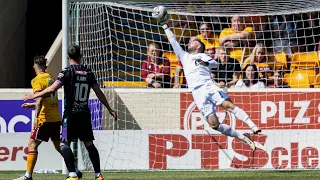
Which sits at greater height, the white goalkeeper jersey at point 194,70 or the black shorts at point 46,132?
the white goalkeeper jersey at point 194,70

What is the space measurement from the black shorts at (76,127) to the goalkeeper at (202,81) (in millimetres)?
2991

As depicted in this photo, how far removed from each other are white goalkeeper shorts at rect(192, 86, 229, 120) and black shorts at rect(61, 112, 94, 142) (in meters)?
Result: 3.18

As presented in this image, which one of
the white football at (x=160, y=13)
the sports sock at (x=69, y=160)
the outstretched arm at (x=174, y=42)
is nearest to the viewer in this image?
the sports sock at (x=69, y=160)

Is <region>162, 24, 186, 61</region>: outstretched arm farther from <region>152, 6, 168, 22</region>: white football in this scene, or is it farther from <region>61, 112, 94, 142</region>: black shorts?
<region>61, 112, 94, 142</region>: black shorts

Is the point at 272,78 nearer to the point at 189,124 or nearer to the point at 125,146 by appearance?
the point at 189,124

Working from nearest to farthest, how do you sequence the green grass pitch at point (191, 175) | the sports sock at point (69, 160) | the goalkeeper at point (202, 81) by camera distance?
the sports sock at point (69, 160), the green grass pitch at point (191, 175), the goalkeeper at point (202, 81)

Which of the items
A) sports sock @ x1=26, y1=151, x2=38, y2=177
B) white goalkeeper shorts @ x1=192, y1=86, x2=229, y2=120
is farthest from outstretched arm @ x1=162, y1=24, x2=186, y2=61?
sports sock @ x1=26, y1=151, x2=38, y2=177

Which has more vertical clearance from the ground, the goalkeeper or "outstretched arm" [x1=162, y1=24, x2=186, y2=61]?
"outstretched arm" [x1=162, y1=24, x2=186, y2=61]

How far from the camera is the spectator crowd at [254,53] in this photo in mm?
16422

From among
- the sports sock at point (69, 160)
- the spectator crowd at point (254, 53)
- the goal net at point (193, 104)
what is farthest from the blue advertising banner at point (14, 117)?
the sports sock at point (69, 160)

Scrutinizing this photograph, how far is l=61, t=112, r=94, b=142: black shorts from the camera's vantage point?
11.3 m

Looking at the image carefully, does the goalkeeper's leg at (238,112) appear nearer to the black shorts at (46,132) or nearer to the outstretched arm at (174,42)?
the outstretched arm at (174,42)

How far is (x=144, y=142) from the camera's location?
50.1 feet

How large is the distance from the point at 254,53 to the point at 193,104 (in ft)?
6.38
